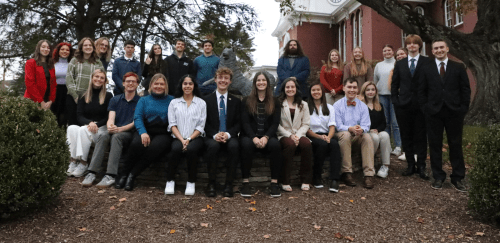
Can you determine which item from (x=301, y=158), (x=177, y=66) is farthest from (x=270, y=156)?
(x=177, y=66)

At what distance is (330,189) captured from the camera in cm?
517

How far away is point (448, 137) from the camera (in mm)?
5293

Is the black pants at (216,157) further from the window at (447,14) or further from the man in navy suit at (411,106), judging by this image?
the window at (447,14)

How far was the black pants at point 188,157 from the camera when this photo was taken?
4.94m

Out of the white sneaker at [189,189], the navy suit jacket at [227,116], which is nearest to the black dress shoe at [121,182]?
the white sneaker at [189,189]

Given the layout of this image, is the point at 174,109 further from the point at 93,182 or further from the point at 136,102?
the point at 93,182

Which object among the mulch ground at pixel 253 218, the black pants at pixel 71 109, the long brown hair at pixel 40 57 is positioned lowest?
the mulch ground at pixel 253 218

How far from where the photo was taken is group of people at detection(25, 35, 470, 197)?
16.7 ft

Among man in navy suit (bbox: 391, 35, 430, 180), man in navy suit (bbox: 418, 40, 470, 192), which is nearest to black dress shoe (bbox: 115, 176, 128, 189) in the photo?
man in navy suit (bbox: 391, 35, 430, 180)

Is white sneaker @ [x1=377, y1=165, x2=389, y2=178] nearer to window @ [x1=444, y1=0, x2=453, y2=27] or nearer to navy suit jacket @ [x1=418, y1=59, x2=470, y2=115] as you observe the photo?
navy suit jacket @ [x1=418, y1=59, x2=470, y2=115]

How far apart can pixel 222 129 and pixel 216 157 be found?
49cm

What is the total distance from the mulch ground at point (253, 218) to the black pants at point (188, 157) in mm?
306

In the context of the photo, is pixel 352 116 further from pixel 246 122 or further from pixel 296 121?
pixel 246 122

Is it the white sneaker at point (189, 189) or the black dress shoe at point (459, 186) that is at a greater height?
the white sneaker at point (189, 189)
